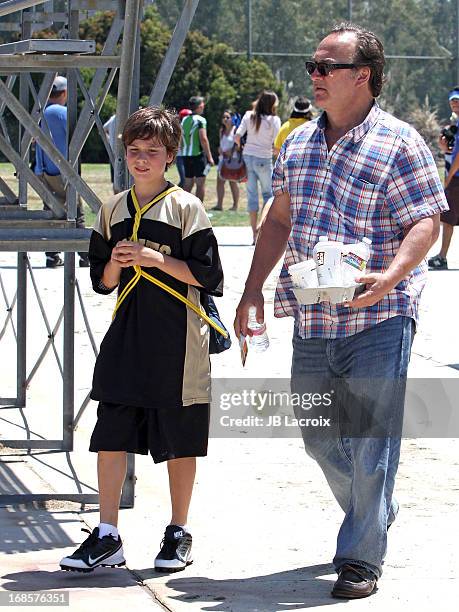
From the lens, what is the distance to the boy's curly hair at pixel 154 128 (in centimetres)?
483

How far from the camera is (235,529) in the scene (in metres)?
Answer: 5.41

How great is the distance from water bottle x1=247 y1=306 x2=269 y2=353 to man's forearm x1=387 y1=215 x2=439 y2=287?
571 mm

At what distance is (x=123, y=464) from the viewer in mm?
4891

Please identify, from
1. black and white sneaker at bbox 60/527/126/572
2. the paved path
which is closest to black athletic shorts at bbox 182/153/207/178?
the paved path

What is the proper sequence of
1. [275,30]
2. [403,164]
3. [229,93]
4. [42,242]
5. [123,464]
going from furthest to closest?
[275,30]
[229,93]
[42,242]
[123,464]
[403,164]

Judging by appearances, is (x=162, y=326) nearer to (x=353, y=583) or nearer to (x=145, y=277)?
(x=145, y=277)

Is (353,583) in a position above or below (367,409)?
below

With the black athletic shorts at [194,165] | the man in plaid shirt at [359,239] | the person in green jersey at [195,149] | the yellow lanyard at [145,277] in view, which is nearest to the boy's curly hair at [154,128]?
the yellow lanyard at [145,277]

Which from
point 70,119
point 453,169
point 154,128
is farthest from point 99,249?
point 453,169

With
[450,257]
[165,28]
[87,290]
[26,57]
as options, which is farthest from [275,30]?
[26,57]

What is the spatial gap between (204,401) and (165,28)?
3541 centimetres

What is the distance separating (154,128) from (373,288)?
1031 millimetres

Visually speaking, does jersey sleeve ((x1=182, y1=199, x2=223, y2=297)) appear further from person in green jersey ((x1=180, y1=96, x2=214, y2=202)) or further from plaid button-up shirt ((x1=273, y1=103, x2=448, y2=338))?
person in green jersey ((x1=180, y1=96, x2=214, y2=202))

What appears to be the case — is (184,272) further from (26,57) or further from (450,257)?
(450,257)
